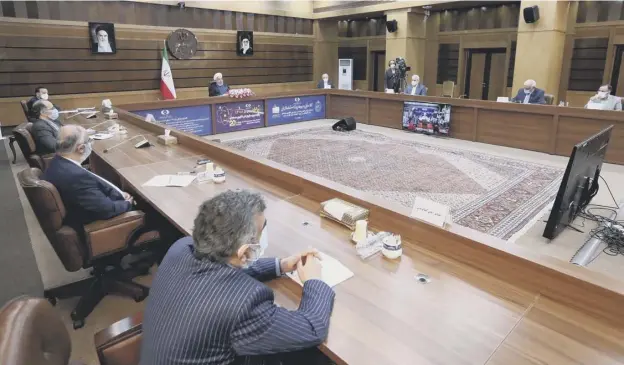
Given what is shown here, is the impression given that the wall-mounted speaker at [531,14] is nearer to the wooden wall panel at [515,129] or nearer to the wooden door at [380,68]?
the wooden wall panel at [515,129]

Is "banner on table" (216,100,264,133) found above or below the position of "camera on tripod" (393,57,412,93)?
below

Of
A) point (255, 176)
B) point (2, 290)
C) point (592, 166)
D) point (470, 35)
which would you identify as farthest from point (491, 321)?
point (470, 35)

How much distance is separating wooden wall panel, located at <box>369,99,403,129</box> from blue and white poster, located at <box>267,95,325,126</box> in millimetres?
1433

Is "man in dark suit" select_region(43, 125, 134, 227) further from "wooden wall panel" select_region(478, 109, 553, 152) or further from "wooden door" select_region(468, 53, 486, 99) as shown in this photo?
"wooden door" select_region(468, 53, 486, 99)

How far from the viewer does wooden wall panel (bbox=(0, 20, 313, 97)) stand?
8.23 metres

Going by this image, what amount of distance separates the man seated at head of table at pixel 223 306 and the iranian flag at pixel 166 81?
932 centimetres

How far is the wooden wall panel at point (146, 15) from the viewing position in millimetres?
8266

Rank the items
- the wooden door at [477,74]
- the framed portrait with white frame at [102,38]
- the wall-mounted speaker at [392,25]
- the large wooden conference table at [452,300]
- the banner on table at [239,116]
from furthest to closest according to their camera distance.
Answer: the wooden door at [477,74] < the wall-mounted speaker at [392,25] < the framed portrait with white frame at [102,38] < the banner on table at [239,116] < the large wooden conference table at [452,300]

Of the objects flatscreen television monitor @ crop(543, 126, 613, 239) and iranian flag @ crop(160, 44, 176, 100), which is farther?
iranian flag @ crop(160, 44, 176, 100)

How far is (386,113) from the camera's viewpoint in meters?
8.87

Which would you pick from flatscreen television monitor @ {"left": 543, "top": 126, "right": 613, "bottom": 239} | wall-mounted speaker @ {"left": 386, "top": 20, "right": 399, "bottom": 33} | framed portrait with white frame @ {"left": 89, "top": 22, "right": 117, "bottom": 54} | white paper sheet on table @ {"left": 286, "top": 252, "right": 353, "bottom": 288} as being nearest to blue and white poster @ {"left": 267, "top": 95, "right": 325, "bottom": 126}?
wall-mounted speaker @ {"left": 386, "top": 20, "right": 399, "bottom": 33}

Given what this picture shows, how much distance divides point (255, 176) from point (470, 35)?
10.3 m

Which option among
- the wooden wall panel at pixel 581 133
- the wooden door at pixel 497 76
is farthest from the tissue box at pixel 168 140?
the wooden door at pixel 497 76

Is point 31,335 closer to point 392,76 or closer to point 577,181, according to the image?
point 577,181
